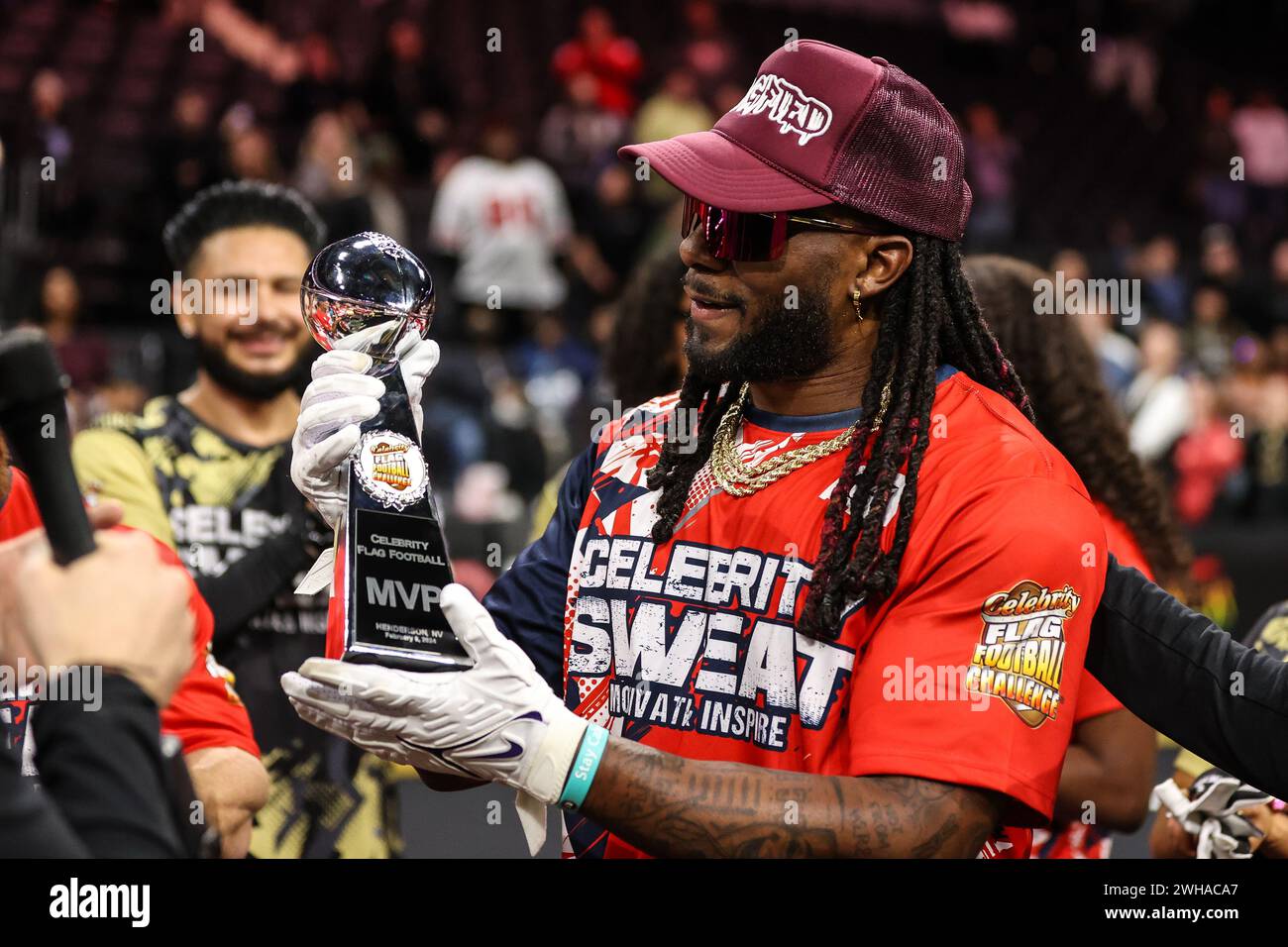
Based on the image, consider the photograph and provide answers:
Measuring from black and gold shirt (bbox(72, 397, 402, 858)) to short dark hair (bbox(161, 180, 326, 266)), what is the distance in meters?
0.56

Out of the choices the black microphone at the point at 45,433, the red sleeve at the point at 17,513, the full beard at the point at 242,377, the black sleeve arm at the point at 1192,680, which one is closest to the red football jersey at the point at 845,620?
the black sleeve arm at the point at 1192,680

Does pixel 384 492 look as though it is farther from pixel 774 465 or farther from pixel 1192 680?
pixel 1192 680

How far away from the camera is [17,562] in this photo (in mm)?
1658

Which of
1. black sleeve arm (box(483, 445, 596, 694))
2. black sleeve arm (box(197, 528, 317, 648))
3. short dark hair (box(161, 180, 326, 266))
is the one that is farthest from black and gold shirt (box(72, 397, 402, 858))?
black sleeve arm (box(483, 445, 596, 694))

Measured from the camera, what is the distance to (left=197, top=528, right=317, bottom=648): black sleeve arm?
128 inches

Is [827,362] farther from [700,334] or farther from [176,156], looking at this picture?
[176,156]

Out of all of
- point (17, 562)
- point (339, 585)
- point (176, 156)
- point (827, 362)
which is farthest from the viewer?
point (176, 156)

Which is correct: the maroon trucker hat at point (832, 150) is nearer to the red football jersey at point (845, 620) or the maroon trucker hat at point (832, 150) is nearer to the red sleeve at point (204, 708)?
the red football jersey at point (845, 620)

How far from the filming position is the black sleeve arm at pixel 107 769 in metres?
1.62

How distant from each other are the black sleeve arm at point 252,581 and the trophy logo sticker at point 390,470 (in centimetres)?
123
